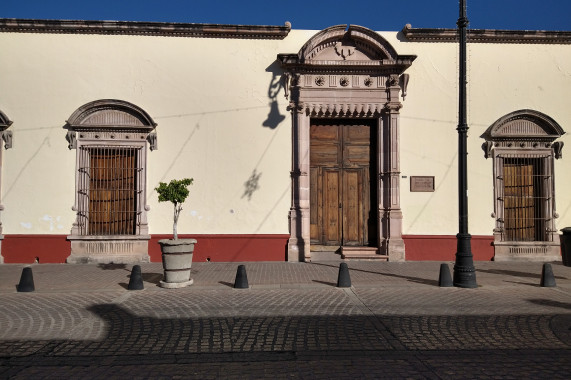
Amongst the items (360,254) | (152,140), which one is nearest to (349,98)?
(360,254)

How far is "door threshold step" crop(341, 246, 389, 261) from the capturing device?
1161cm

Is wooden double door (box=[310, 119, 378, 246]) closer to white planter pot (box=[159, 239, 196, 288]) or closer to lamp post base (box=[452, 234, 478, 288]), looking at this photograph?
lamp post base (box=[452, 234, 478, 288])

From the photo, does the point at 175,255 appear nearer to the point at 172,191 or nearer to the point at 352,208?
the point at 172,191

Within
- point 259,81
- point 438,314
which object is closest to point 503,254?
point 438,314

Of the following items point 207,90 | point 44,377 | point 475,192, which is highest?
point 207,90

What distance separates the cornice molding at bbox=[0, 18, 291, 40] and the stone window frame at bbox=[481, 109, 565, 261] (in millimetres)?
Answer: 6900

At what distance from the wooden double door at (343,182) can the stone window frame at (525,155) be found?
11.3 ft

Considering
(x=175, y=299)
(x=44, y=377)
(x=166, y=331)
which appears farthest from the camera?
(x=175, y=299)

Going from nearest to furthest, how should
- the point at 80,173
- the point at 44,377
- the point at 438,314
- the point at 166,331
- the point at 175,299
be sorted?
the point at 44,377 < the point at 166,331 < the point at 438,314 < the point at 175,299 < the point at 80,173

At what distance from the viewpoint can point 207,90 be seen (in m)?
11.9

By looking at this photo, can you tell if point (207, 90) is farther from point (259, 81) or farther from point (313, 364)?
point (313, 364)

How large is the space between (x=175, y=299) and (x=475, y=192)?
9027 mm

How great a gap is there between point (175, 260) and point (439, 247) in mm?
7553

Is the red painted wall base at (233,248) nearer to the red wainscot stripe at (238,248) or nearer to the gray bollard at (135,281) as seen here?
the red wainscot stripe at (238,248)
